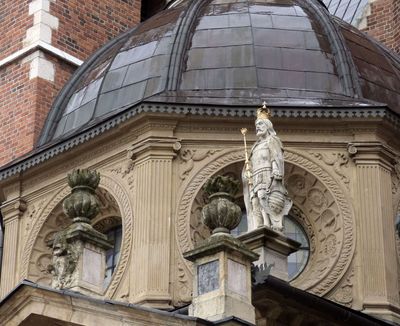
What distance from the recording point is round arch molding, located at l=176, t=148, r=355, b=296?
20188 mm

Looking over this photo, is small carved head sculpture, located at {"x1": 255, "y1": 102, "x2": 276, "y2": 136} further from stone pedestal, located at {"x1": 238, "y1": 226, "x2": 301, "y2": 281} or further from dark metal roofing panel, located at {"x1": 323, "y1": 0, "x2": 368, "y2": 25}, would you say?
dark metal roofing panel, located at {"x1": 323, "y1": 0, "x2": 368, "y2": 25}

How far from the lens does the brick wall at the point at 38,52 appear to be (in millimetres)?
24719

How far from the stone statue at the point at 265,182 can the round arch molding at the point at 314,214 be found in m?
1.47

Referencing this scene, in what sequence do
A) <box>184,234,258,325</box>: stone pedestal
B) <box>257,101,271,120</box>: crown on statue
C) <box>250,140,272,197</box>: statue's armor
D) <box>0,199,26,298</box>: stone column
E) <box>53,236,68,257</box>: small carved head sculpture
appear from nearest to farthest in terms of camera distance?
<box>184,234,258,325</box>: stone pedestal
<box>53,236,68,257</box>: small carved head sculpture
<box>250,140,272,197</box>: statue's armor
<box>257,101,271,120</box>: crown on statue
<box>0,199,26,298</box>: stone column

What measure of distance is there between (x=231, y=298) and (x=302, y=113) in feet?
17.7

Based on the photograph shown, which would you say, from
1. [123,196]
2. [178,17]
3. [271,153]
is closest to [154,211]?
[123,196]

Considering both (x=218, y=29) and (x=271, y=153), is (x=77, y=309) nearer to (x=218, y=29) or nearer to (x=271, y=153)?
(x=271, y=153)

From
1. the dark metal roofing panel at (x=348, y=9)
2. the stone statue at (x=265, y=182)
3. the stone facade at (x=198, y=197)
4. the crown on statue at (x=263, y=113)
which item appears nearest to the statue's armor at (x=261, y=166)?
the stone statue at (x=265, y=182)

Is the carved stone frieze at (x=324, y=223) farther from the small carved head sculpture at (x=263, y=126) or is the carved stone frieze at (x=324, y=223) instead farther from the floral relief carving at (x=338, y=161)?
the small carved head sculpture at (x=263, y=126)

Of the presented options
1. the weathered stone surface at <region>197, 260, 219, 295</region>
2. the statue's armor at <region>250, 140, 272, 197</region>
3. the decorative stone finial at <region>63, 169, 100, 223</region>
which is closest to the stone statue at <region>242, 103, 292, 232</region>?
the statue's armor at <region>250, 140, 272, 197</region>

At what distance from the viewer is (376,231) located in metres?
20.2

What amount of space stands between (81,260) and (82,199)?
832 millimetres

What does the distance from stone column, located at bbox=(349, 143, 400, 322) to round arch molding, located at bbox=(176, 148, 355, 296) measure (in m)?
0.21

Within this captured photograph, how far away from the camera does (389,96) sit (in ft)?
71.9
